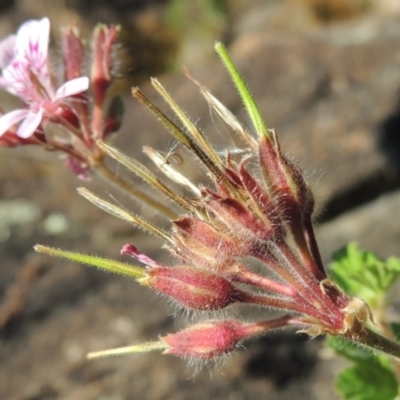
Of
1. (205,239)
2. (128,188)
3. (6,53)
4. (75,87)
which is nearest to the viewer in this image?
(205,239)

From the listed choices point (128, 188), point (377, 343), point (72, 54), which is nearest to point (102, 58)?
point (72, 54)

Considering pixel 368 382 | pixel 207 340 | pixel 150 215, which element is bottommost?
pixel 368 382

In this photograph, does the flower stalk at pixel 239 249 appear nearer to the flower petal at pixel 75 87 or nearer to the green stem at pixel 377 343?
the green stem at pixel 377 343

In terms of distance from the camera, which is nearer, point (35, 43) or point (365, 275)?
point (35, 43)

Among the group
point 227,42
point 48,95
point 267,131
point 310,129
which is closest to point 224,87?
point 310,129

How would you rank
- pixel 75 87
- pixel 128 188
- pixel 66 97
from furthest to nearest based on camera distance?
pixel 128 188, pixel 66 97, pixel 75 87

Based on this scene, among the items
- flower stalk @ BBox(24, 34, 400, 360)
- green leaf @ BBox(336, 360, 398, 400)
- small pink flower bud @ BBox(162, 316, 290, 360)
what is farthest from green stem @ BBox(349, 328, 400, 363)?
green leaf @ BBox(336, 360, 398, 400)

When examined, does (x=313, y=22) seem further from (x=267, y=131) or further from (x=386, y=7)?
(x=267, y=131)

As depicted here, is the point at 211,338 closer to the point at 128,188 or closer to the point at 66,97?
the point at 128,188
